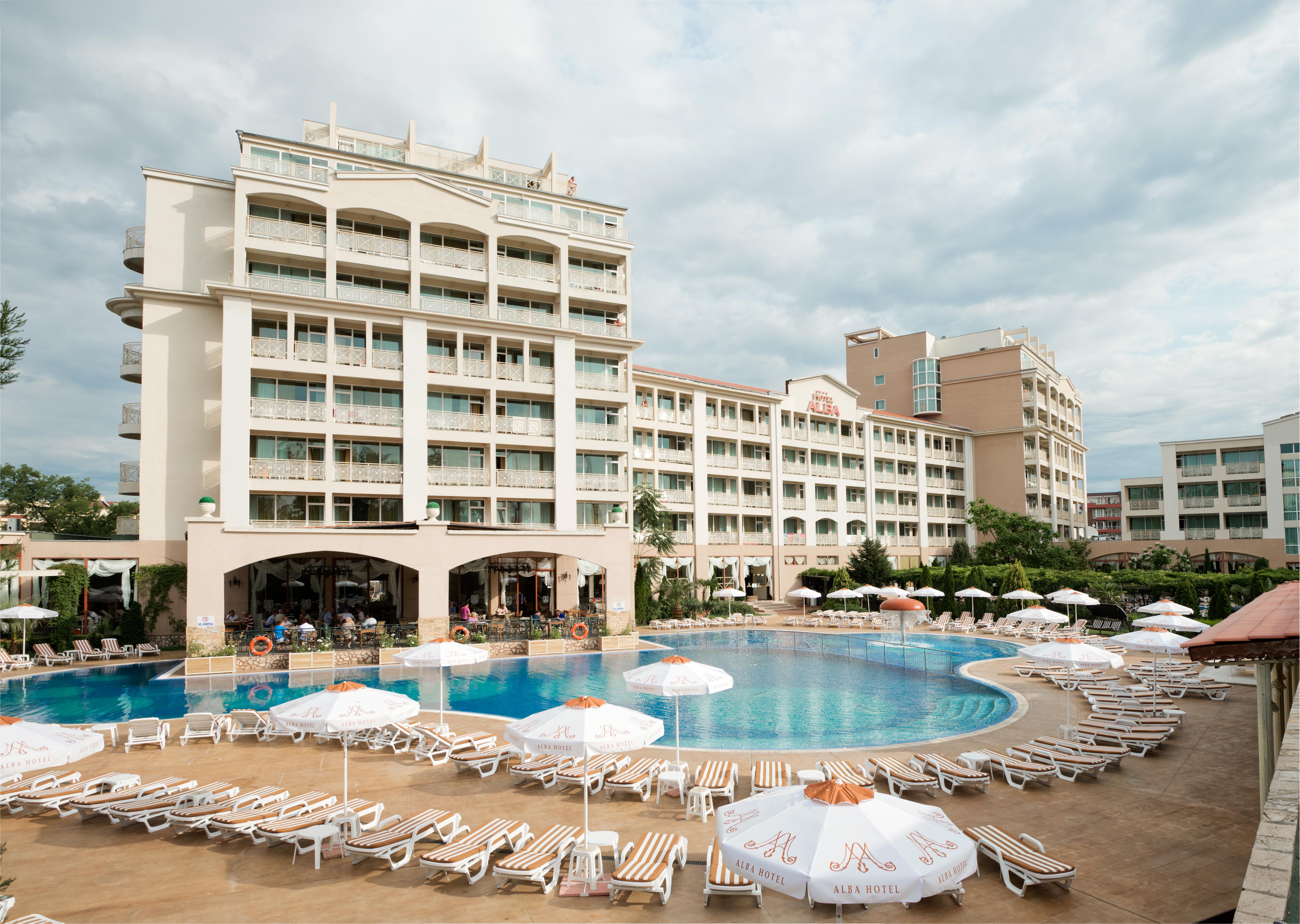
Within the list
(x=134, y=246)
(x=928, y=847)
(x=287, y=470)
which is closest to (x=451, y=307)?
(x=287, y=470)

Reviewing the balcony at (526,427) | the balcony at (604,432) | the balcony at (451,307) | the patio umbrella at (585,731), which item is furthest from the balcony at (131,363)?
the patio umbrella at (585,731)

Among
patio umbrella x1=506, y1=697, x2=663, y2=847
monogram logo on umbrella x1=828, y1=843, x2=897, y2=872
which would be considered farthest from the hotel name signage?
monogram logo on umbrella x1=828, y1=843, x2=897, y2=872

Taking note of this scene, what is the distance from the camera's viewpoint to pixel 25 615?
2420 cm

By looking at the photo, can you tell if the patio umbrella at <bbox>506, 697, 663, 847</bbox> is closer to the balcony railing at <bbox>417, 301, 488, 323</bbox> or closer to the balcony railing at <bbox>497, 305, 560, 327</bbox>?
the balcony railing at <bbox>417, 301, 488, 323</bbox>

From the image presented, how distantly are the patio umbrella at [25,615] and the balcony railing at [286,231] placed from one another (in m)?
15.5

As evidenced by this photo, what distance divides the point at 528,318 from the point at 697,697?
21.3 metres

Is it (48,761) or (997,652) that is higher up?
(48,761)

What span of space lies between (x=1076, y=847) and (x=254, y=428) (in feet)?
101

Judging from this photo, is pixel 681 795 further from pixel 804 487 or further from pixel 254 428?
pixel 804 487

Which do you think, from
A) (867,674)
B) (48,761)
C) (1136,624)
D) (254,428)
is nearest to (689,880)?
(48,761)

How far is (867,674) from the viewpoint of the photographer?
25281mm

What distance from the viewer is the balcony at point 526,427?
115ft

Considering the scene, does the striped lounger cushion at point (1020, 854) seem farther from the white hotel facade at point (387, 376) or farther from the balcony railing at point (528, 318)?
the balcony railing at point (528, 318)

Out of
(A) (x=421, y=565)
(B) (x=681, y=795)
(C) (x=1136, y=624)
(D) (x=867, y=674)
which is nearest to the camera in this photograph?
(B) (x=681, y=795)
